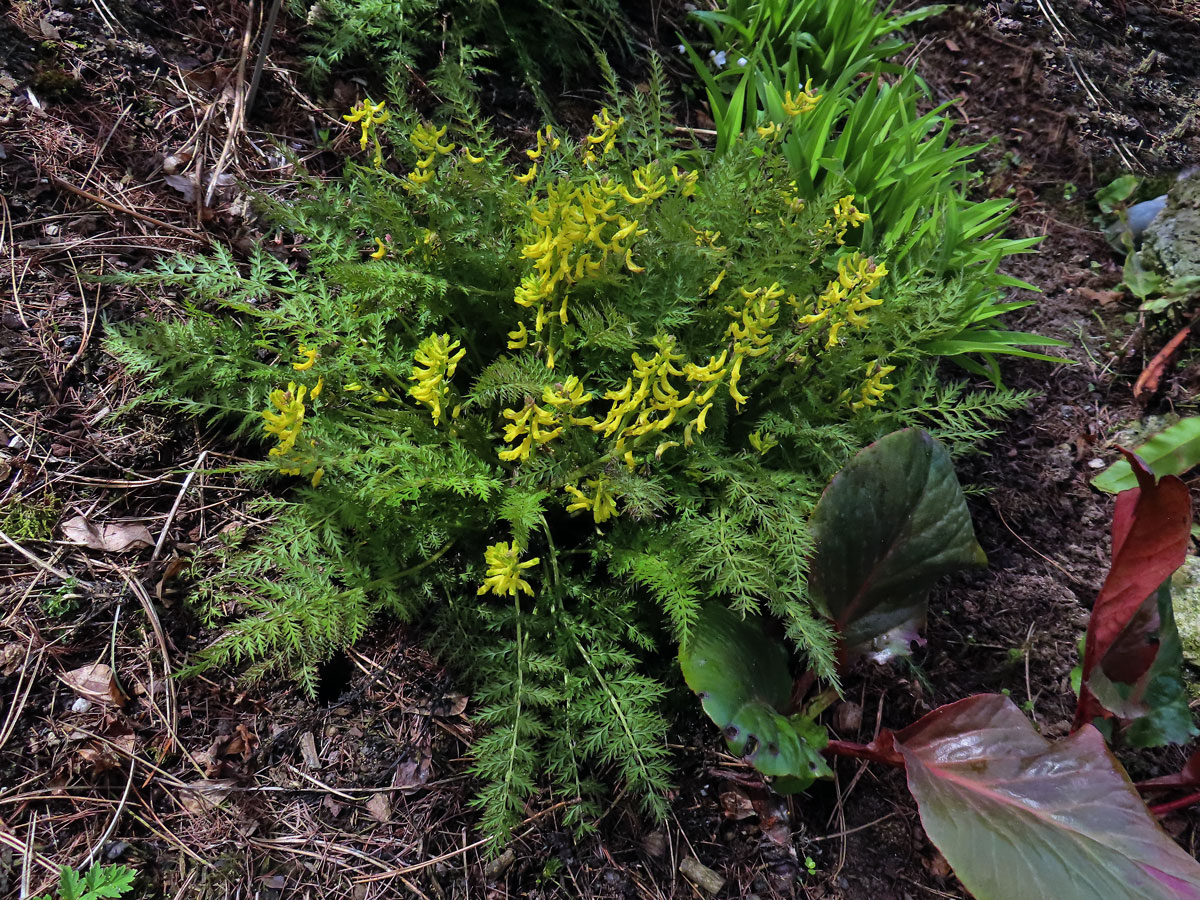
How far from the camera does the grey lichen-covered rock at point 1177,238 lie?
7.95 feet

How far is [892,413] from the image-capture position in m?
1.65

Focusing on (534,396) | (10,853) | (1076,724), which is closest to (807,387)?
(534,396)

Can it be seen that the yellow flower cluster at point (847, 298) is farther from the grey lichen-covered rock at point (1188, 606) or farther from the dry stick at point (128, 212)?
the dry stick at point (128, 212)

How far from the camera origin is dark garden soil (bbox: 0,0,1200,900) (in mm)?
1300

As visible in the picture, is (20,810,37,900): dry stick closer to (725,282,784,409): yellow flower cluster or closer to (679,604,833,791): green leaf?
(679,604,833,791): green leaf

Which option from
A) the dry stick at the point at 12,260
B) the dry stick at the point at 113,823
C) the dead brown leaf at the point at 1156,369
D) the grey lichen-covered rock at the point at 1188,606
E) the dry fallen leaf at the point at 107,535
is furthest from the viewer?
the dead brown leaf at the point at 1156,369

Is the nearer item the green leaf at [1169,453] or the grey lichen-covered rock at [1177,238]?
the green leaf at [1169,453]

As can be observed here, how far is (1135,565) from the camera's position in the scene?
1390 mm

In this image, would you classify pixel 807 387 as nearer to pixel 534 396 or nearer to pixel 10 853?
pixel 534 396

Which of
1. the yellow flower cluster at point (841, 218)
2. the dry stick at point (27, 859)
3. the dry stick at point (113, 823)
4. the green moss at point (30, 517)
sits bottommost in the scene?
the dry stick at point (27, 859)

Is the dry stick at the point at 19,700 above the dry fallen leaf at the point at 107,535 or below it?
below

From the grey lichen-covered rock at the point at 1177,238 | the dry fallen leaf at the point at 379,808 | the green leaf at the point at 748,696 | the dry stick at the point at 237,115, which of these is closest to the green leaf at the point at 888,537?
the green leaf at the point at 748,696

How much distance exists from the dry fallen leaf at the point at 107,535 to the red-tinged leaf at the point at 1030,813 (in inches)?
64.4

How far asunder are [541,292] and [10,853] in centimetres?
136
